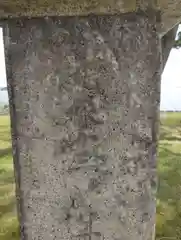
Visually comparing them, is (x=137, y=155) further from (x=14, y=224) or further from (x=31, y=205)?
(x=14, y=224)

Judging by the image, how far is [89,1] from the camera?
58 cm

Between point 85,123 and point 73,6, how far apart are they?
0.73ft

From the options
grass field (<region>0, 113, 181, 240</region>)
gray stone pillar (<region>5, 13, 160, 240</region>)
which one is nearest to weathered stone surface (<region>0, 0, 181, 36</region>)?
gray stone pillar (<region>5, 13, 160, 240</region>)

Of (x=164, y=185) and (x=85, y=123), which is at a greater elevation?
(x=85, y=123)

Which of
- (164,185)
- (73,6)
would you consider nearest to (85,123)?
(73,6)

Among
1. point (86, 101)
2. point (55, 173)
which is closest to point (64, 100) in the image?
point (86, 101)

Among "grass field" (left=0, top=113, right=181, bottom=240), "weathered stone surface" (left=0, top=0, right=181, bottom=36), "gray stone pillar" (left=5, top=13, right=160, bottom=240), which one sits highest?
"weathered stone surface" (left=0, top=0, right=181, bottom=36)

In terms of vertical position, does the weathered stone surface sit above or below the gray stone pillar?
above

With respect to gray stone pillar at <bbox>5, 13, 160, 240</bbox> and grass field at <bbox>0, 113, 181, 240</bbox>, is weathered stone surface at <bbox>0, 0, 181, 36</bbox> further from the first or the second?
grass field at <bbox>0, 113, 181, 240</bbox>

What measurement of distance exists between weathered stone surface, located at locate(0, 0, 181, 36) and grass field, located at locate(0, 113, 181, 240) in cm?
200

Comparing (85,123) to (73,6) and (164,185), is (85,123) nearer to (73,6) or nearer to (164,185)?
(73,6)

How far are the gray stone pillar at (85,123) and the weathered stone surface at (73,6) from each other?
0.06 ft

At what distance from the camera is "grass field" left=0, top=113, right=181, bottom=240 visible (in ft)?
7.87

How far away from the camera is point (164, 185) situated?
3.07 m
